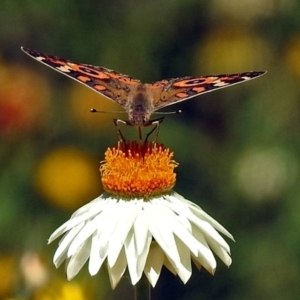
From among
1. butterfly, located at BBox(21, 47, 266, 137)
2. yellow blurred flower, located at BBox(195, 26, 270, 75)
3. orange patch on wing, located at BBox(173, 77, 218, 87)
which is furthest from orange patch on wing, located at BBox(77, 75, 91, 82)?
yellow blurred flower, located at BBox(195, 26, 270, 75)

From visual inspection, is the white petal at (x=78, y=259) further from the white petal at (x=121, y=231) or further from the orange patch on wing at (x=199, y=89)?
the orange patch on wing at (x=199, y=89)

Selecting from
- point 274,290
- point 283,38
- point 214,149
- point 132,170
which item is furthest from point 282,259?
point 132,170

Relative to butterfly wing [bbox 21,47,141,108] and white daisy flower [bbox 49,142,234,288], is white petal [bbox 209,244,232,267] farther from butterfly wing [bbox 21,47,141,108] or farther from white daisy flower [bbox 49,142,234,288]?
butterfly wing [bbox 21,47,141,108]

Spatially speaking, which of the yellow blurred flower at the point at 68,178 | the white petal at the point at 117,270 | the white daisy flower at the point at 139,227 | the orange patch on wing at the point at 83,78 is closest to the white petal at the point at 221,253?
the white daisy flower at the point at 139,227

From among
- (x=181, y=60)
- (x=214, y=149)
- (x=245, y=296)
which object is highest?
(x=181, y=60)

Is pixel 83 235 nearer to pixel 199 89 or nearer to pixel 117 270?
pixel 117 270

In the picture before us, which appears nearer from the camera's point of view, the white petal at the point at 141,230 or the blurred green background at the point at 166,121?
the white petal at the point at 141,230

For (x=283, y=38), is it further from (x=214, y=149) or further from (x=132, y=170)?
(x=132, y=170)
